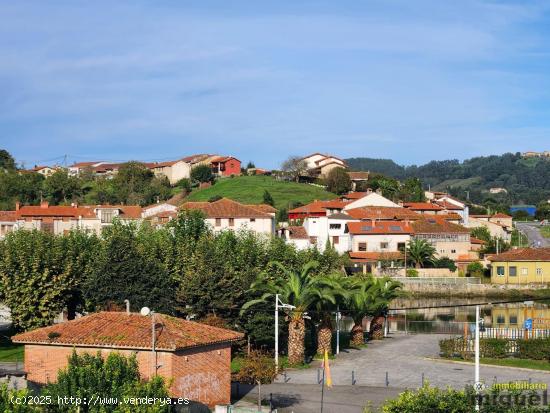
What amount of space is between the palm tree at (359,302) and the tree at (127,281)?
10.2 metres

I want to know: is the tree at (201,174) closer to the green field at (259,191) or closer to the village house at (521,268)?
the green field at (259,191)

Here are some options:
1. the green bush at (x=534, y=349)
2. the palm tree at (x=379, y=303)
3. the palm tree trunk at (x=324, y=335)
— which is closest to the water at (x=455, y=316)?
the palm tree at (x=379, y=303)

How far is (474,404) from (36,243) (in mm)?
32805

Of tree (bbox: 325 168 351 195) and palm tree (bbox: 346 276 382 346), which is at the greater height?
tree (bbox: 325 168 351 195)

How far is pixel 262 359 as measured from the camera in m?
34.5

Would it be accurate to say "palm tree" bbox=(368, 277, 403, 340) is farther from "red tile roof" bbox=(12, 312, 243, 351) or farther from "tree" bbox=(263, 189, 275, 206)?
"tree" bbox=(263, 189, 275, 206)

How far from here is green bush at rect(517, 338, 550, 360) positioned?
40.8m

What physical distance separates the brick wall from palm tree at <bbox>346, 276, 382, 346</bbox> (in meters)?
16.0

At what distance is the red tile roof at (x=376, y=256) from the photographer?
9344 cm

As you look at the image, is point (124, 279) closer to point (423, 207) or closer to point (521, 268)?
point (521, 268)

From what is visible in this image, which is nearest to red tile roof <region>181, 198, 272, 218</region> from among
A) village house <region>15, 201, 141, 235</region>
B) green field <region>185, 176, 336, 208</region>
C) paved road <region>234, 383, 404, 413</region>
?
village house <region>15, 201, 141, 235</region>

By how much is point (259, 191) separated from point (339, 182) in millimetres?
14524

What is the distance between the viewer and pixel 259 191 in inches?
5433

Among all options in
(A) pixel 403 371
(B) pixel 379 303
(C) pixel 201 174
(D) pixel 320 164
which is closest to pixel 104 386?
(A) pixel 403 371
